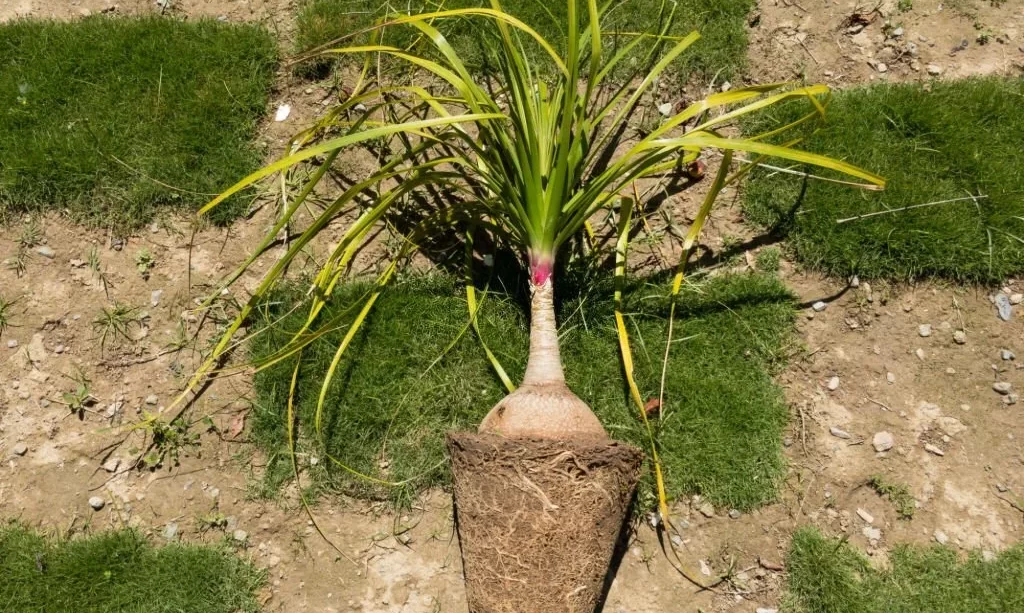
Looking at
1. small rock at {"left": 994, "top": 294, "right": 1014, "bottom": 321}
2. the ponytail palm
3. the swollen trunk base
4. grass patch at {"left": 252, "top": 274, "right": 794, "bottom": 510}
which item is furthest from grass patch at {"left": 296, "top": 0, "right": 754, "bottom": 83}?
the swollen trunk base

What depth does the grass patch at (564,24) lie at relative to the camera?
9.56 feet

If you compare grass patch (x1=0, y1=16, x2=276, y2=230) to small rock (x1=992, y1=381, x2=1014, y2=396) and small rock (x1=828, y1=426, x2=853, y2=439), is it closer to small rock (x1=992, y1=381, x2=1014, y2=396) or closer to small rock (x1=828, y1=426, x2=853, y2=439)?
small rock (x1=828, y1=426, x2=853, y2=439)

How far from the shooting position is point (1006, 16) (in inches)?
115

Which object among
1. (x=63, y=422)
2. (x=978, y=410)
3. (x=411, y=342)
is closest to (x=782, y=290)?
(x=978, y=410)

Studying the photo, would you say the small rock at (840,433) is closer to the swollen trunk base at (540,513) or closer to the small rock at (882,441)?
the small rock at (882,441)

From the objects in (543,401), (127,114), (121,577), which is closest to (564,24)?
(543,401)

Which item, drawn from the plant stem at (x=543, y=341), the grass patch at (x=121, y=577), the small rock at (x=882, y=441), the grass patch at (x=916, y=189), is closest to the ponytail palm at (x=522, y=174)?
the plant stem at (x=543, y=341)

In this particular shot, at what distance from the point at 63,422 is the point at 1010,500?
3713 mm

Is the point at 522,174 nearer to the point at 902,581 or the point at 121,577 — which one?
the point at 902,581

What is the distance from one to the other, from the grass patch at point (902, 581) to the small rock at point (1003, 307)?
2.88ft

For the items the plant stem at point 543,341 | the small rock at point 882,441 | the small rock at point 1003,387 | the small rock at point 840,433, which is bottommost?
the small rock at point 882,441

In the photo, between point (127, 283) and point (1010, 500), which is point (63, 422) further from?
point (1010, 500)

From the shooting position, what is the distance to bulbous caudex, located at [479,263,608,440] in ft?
6.95

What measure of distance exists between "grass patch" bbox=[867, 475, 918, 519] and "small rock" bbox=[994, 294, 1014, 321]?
0.79 metres
